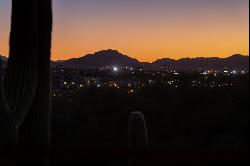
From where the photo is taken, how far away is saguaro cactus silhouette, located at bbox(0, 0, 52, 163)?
5.83m

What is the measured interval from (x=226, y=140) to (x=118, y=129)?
702 cm

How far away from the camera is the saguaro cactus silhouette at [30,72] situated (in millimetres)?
5832

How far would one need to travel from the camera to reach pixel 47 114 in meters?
6.16

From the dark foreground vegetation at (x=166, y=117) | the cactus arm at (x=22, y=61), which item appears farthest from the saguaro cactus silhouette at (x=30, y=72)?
the dark foreground vegetation at (x=166, y=117)

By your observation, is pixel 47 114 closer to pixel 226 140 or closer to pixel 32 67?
pixel 32 67


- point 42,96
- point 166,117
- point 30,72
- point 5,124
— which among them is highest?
point 30,72

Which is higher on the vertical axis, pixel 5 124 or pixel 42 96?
pixel 42 96

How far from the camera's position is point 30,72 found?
5.97 metres

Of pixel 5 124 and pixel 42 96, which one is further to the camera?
pixel 42 96

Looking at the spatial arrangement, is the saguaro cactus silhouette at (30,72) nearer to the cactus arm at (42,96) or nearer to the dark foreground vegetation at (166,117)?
the cactus arm at (42,96)

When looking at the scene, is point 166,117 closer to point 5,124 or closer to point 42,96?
point 42,96

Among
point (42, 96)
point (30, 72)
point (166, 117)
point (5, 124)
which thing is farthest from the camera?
point (166, 117)

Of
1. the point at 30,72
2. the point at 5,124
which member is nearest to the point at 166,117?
the point at 30,72

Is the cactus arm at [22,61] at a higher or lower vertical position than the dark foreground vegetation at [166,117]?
higher
